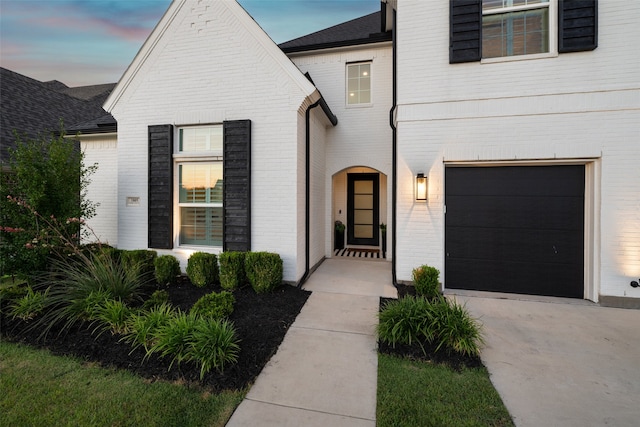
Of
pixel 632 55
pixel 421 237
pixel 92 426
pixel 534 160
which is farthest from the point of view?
pixel 421 237

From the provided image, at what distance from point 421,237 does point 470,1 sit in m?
4.40

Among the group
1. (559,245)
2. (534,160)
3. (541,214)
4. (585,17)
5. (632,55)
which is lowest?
(559,245)

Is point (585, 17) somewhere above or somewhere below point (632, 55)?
above

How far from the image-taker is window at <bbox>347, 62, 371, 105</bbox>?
7.30 metres

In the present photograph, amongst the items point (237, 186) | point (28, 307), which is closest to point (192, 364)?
point (28, 307)

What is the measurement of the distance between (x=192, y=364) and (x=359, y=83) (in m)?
7.25

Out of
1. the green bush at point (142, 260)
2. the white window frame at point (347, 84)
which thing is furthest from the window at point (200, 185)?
the white window frame at point (347, 84)

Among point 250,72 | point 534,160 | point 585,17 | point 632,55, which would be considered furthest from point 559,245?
point 250,72

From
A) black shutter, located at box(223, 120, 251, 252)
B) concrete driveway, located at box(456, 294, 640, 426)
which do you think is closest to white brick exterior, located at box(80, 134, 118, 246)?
black shutter, located at box(223, 120, 251, 252)

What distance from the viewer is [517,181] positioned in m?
5.06

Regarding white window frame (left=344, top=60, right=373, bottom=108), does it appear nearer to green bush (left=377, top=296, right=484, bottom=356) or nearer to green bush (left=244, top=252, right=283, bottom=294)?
green bush (left=244, top=252, right=283, bottom=294)

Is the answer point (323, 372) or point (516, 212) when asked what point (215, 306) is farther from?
point (516, 212)

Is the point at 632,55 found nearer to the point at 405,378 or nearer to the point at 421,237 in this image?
the point at 421,237

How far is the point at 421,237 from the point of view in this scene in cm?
525
